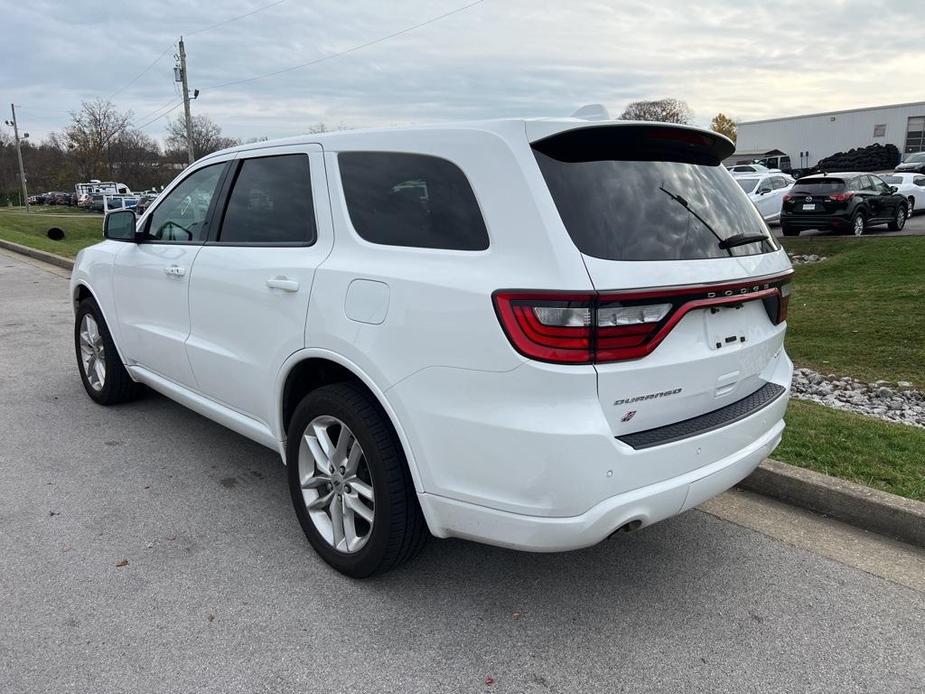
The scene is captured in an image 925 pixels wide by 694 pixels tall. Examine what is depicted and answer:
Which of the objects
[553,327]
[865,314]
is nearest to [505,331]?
[553,327]

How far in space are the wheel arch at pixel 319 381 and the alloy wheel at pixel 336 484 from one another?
0.69ft

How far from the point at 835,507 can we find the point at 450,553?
1.99 m

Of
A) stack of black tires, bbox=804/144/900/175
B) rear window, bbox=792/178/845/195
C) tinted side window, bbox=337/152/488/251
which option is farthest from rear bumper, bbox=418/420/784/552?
stack of black tires, bbox=804/144/900/175

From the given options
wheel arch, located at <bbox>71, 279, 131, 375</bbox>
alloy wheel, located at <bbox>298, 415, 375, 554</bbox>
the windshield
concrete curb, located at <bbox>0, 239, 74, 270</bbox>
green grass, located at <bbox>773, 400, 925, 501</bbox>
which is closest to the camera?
the windshield

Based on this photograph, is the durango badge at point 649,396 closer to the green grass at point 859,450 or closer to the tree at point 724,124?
the green grass at point 859,450

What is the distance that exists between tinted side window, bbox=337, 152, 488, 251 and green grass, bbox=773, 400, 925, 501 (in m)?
2.51

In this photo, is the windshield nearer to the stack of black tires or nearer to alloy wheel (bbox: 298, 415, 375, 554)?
alloy wheel (bbox: 298, 415, 375, 554)

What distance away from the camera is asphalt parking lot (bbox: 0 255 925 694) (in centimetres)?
251

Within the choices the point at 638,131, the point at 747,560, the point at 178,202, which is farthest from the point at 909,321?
the point at 178,202

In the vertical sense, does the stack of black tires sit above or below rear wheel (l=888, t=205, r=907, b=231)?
above

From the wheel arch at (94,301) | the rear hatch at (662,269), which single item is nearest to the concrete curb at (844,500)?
the rear hatch at (662,269)

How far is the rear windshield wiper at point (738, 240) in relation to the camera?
2796mm

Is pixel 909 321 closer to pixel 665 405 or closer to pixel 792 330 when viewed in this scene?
pixel 792 330

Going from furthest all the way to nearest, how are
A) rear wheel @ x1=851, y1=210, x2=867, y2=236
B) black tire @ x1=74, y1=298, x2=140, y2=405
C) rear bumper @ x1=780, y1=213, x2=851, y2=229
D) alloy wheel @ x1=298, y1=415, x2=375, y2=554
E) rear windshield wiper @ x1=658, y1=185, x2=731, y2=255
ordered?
rear wheel @ x1=851, y1=210, x2=867, y2=236
rear bumper @ x1=780, y1=213, x2=851, y2=229
black tire @ x1=74, y1=298, x2=140, y2=405
alloy wheel @ x1=298, y1=415, x2=375, y2=554
rear windshield wiper @ x1=658, y1=185, x2=731, y2=255
